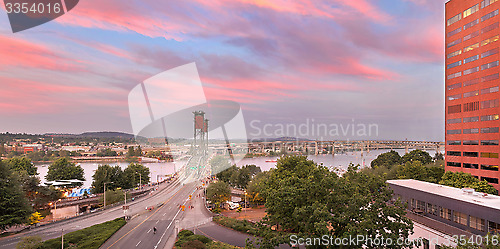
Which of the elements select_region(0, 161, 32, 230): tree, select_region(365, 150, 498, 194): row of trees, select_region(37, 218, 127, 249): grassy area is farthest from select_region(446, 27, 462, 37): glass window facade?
select_region(0, 161, 32, 230): tree

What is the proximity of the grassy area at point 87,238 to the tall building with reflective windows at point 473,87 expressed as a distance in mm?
45558

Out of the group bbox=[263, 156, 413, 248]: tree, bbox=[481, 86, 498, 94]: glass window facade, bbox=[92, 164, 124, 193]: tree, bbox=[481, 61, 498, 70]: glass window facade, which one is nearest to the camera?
bbox=[263, 156, 413, 248]: tree

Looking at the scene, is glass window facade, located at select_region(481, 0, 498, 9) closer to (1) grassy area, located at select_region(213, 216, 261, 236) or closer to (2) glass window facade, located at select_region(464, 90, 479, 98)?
(2) glass window facade, located at select_region(464, 90, 479, 98)

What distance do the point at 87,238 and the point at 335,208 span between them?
67.6 ft

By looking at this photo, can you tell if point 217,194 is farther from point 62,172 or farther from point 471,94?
point 471,94

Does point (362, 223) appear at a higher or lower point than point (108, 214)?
higher

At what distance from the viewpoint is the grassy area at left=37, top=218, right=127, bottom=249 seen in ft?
63.0

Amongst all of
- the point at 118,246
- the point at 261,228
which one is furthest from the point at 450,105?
the point at 118,246

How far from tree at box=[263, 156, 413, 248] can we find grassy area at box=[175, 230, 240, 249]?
7.84 m

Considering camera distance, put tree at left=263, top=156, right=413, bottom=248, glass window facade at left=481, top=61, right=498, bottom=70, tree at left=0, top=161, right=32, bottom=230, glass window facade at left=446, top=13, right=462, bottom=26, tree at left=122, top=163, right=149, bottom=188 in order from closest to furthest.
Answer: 1. tree at left=263, top=156, right=413, bottom=248
2. tree at left=0, top=161, right=32, bottom=230
3. glass window facade at left=481, top=61, right=498, bottom=70
4. glass window facade at left=446, top=13, right=462, bottom=26
5. tree at left=122, top=163, right=149, bottom=188

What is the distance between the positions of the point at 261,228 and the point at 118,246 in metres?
13.9

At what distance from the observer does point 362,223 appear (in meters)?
11.0

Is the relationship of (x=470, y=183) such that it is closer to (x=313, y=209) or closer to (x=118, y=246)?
(x=313, y=209)

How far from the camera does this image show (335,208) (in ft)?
40.3
